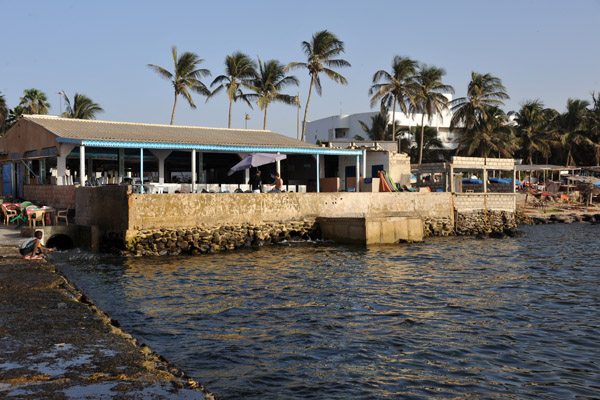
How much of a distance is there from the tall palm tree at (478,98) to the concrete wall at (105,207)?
42.3m

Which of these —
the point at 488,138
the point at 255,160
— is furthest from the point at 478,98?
the point at 255,160

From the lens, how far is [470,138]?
174 feet

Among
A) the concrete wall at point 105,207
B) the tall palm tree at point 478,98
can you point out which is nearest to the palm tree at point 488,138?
the tall palm tree at point 478,98

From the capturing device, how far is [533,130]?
2285 inches

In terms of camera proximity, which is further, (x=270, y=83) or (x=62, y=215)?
(x=270, y=83)

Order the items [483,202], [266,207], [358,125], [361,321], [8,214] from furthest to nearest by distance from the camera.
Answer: [358,125], [483,202], [266,207], [8,214], [361,321]

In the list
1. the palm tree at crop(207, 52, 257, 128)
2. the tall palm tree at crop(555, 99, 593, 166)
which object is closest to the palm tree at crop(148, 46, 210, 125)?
the palm tree at crop(207, 52, 257, 128)

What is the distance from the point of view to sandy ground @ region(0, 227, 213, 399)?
19.0 feet

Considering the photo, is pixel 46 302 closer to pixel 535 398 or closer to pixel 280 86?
pixel 535 398

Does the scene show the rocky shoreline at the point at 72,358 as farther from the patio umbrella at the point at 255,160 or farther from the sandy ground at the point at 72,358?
the patio umbrella at the point at 255,160

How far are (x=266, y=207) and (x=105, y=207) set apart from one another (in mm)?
6706

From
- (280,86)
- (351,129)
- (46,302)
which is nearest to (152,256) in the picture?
(46,302)

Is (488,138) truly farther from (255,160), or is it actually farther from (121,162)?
(121,162)

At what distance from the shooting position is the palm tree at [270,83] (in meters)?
45.0
